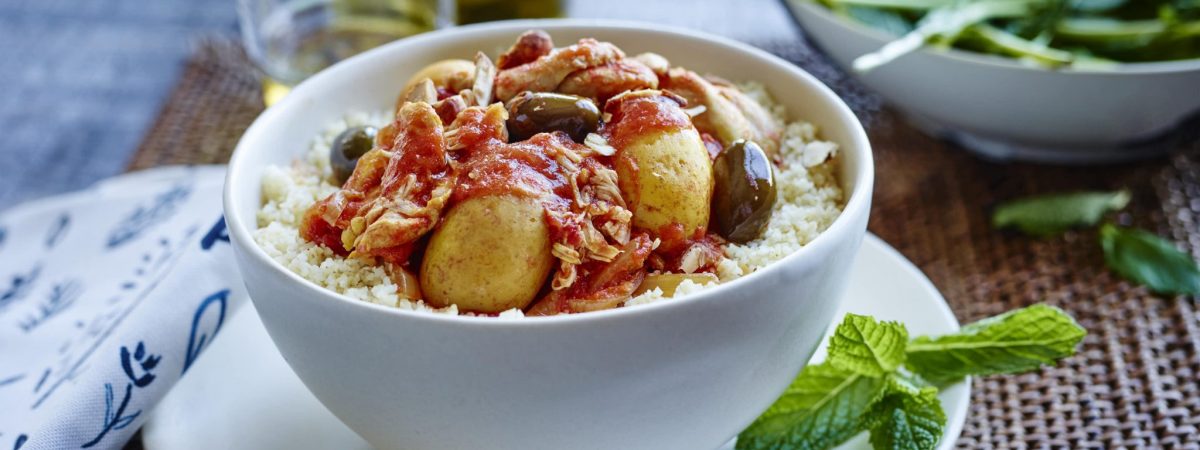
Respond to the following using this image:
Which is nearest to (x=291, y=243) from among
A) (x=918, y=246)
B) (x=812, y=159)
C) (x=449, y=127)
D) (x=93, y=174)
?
(x=449, y=127)

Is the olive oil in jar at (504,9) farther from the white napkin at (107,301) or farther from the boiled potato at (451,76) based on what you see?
the boiled potato at (451,76)

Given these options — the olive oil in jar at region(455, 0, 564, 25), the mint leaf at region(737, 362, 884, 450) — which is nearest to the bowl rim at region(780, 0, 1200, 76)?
the olive oil in jar at region(455, 0, 564, 25)

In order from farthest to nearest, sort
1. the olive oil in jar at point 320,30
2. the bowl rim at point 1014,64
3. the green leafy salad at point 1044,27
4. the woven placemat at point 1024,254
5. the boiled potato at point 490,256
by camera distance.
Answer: the olive oil in jar at point 320,30, the green leafy salad at point 1044,27, the bowl rim at point 1014,64, the woven placemat at point 1024,254, the boiled potato at point 490,256

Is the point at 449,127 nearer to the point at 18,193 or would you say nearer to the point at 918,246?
the point at 918,246

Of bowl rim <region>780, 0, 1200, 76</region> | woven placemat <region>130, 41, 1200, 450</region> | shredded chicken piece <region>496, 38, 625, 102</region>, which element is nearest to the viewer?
shredded chicken piece <region>496, 38, 625, 102</region>

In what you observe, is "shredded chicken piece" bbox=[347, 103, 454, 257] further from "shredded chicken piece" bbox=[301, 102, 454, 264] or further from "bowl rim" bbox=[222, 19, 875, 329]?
"bowl rim" bbox=[222, 19, 875, 329]

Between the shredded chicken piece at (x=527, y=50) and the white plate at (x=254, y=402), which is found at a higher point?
the shredded chicken piece at (x=527, y=50)

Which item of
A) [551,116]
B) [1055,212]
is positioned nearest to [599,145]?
[551,116]

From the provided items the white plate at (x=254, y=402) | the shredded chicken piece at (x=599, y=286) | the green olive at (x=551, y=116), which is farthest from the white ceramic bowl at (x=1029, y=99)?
the shredded chicken piece at (x=599, y=286)
